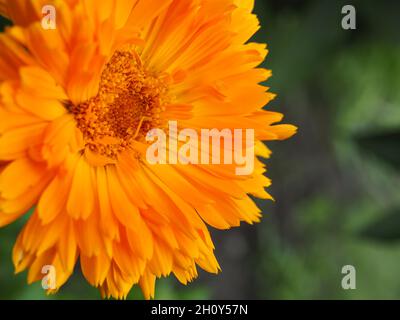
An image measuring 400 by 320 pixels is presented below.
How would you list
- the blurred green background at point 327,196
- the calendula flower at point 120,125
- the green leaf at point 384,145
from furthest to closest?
the blurred green background at point 327,196
the green leaf at point 384,145
the calendula flower at point 120,125

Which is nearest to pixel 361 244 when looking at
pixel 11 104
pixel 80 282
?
pixel 80 282

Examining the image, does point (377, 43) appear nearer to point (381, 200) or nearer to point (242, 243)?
point (381, 200)

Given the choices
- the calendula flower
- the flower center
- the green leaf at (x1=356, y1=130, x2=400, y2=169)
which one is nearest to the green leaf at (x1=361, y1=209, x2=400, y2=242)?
the green leaf at (x1=356, y1=130, x2=400, y2=169)

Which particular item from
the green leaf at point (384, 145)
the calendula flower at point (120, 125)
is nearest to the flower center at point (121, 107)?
the calendula flower at point (120, 125)

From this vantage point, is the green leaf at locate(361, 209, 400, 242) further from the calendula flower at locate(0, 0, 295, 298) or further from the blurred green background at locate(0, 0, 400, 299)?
the calendula flower at locate(0, 0, 295, 298)

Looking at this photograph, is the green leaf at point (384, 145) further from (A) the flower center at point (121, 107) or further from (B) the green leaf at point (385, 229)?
(A) the flower center at point (121, 107)

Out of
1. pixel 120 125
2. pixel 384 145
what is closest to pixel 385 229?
pixel 384 145
